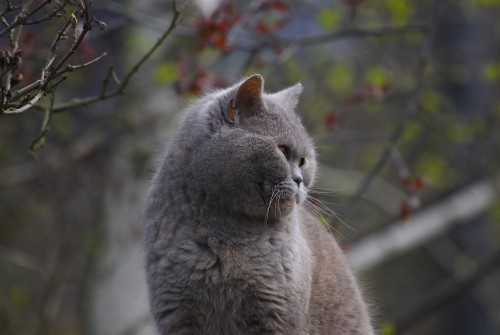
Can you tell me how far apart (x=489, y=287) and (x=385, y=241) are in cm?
303

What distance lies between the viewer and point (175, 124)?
169 inches

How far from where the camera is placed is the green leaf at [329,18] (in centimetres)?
660

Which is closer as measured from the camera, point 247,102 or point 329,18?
point 247,102

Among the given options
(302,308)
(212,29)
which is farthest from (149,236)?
(212,29)

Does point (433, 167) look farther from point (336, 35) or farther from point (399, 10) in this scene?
point (336, 35)

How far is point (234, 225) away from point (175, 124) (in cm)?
114

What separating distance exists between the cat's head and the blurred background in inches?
18.6

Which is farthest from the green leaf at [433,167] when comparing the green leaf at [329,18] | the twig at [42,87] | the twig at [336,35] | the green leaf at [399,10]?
the twig at [42,87]

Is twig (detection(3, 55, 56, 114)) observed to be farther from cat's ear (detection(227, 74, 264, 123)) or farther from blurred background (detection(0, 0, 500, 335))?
blurred background (detection(0, 0, 500, 335))

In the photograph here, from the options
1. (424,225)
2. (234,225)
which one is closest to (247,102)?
(234,225)

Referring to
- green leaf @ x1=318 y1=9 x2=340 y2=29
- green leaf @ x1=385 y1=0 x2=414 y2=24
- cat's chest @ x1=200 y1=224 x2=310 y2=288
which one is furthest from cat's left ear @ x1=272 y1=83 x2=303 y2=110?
green leaf @ x1=385 y1=0 x2=414 y2=24

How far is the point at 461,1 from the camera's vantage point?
811cm

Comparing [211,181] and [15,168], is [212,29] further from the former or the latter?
[15,168]

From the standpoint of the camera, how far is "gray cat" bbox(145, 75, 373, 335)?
3201 millimetres
